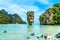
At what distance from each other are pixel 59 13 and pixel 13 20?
63.1 metres

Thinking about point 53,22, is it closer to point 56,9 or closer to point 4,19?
point 56,9

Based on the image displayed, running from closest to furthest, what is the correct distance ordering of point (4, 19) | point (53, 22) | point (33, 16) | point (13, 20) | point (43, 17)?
point (53, 22) → point (43, 17) → point (33, 16) → point (4, 19) → point (13, 20)

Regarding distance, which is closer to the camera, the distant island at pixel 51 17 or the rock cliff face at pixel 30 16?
the distant island at pixel 51 17

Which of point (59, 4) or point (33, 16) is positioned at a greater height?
point (59, 4)

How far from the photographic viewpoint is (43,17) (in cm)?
6456

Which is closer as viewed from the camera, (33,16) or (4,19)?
(33,16)

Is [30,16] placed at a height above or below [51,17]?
above

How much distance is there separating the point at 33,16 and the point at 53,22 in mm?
10850

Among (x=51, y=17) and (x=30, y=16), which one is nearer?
(x=51, y=17)

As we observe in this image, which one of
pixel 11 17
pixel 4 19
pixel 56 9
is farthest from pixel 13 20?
pixel 56 9

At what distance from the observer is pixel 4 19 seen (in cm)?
10156

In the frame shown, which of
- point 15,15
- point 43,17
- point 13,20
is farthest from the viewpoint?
point 15,15

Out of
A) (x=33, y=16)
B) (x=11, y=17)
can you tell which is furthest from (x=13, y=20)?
(x=33, y=16)

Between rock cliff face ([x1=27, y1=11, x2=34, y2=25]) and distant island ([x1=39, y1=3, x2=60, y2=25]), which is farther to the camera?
rock cliff face ([x1=27, y1=11, x2=34, y2=25])
